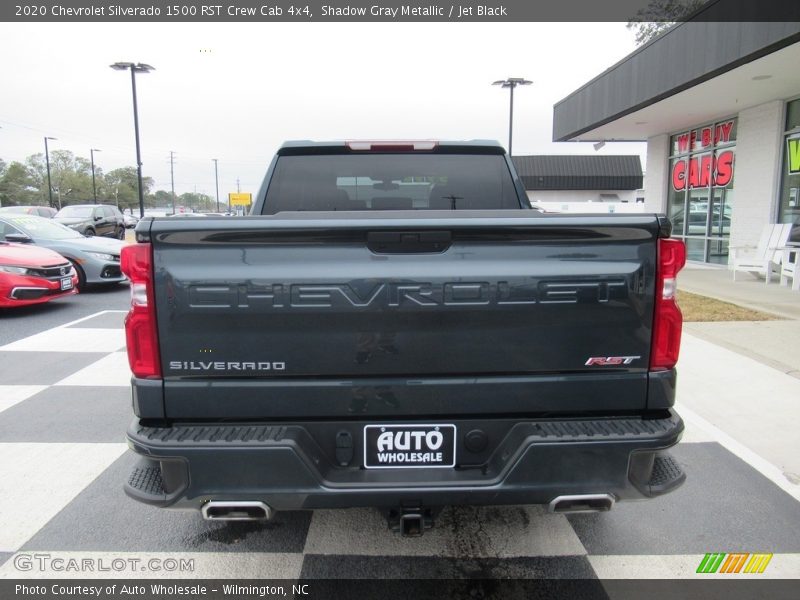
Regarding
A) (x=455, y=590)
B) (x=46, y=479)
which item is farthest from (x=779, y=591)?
(x=46, y=479)

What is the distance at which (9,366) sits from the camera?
605cm

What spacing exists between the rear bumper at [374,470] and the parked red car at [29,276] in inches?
303

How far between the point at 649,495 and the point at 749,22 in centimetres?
917

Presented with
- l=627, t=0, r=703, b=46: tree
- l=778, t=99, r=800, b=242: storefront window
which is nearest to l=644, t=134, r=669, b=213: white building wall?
l=778, t=99, r=800, b=242: storefront window

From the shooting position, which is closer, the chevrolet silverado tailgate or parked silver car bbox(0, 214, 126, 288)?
the chevrolet silverado tailgate

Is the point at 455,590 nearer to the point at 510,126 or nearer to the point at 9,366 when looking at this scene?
the point at 9,366

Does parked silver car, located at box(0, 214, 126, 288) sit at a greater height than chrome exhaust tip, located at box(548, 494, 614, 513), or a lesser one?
greater

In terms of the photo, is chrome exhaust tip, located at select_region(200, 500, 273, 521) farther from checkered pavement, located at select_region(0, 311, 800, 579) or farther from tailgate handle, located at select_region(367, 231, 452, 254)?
tailgate handle, located at select_region(367, 231, 452, 254)

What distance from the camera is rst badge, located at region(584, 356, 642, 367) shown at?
220 centimetres

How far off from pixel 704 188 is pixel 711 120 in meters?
1.73

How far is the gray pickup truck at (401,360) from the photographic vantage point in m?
2.11

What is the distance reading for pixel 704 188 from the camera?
49.7 ft

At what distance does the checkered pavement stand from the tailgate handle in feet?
5.05

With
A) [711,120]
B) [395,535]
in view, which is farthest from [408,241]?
[711,120]
